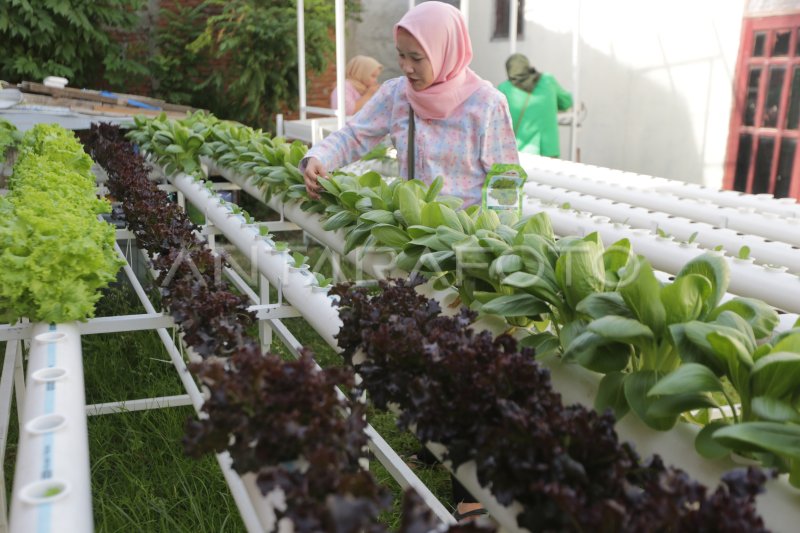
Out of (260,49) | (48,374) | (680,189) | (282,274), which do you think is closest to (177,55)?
(260,49)

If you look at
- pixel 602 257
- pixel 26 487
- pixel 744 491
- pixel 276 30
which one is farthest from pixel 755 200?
pixel 276 30

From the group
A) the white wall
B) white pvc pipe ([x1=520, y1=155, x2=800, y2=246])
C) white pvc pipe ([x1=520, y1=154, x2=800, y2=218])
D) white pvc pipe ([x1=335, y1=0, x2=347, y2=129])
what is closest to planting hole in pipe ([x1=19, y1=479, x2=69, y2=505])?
white pvc pipe ([x1=520, y1=155, x2=800, y2=246])

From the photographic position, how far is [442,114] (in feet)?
9.22

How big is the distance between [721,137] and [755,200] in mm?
2834

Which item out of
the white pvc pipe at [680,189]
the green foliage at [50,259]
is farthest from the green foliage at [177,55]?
the green foliage at [50,259]

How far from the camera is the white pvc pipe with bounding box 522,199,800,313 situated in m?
2.09

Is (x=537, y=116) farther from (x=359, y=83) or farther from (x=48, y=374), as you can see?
(x=48, y=374)

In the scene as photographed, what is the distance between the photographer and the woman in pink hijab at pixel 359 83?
699cm

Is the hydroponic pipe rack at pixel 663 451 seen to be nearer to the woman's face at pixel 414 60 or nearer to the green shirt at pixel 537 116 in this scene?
the woman's face at pixel 414 60

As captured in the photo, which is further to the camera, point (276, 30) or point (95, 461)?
point (276, 30)

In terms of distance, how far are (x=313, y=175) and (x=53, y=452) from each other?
5.65ft

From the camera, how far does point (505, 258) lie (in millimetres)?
1633

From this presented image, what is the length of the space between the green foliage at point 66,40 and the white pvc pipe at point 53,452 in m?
8.42

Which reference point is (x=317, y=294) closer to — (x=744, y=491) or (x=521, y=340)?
(x=521, y=340)
